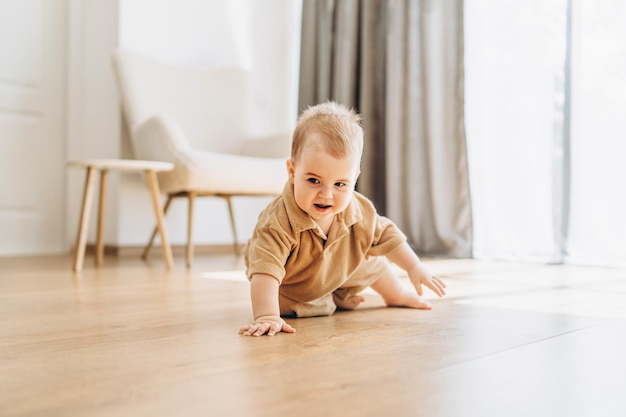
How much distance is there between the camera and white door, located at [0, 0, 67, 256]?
320 centimetres

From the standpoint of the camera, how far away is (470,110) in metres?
3.12

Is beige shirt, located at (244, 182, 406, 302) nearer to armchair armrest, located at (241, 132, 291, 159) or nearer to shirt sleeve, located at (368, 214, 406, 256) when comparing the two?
shirt sleeve, located at (368, 214, 406, 256)

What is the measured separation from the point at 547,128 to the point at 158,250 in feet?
6.19

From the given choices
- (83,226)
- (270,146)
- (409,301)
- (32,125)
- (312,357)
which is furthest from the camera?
(32,125)

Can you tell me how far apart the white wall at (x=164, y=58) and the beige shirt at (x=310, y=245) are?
1986mm

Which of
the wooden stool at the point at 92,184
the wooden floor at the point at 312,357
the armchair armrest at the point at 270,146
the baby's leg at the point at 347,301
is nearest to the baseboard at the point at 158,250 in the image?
the armchair armrest at the point at 270,146

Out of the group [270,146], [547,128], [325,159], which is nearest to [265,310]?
[325,159]

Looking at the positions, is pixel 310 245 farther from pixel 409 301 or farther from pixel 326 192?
pixel 409 301

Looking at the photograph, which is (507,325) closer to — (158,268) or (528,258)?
(158,268)

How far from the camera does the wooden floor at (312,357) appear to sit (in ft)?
2.19

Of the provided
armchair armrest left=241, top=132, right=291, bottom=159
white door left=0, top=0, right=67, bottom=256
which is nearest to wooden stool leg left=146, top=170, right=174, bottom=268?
armchair armrest left=241, top=132, right=291, bottom=159

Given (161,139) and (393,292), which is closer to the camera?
(393,292)

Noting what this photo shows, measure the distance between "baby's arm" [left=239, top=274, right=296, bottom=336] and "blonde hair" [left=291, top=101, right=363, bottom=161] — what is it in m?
0.23

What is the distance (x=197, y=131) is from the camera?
3189 mm
